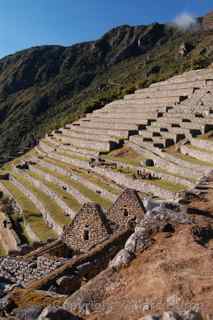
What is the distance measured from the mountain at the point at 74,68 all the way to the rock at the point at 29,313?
3258 inches

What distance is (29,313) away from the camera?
635 cm

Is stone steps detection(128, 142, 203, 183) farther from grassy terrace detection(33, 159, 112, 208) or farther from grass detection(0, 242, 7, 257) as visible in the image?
grass detection(0, 242, 7, 257)

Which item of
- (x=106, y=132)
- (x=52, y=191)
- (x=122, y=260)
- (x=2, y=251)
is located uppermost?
(x=122, y=260)

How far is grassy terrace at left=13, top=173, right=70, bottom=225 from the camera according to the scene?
19961mm

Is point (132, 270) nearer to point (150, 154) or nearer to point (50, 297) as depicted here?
point (50, 297)

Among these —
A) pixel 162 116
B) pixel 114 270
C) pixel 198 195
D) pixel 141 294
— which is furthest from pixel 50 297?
pixel 162 116

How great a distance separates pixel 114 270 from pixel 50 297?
4.08 ft

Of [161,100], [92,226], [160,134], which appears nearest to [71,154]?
[160,134]

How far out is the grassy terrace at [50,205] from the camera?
19961mm

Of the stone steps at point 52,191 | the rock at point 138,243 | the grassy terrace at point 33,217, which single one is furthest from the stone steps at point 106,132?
the rock at point 138,243

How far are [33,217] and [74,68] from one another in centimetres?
13164

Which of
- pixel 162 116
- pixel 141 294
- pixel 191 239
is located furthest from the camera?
pixel 162 116

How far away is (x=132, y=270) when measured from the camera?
7250 millimetres

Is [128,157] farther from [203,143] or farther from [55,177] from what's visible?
[203,143]
